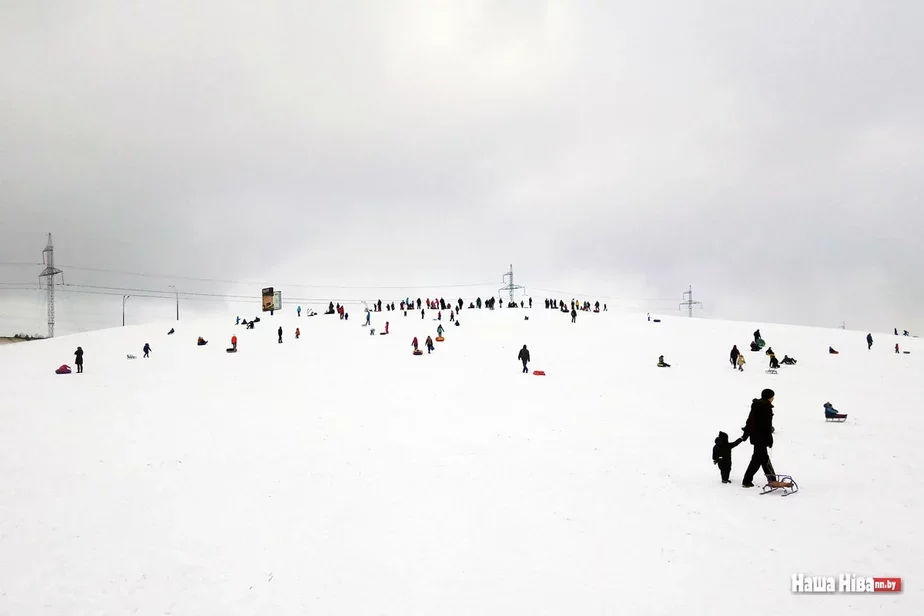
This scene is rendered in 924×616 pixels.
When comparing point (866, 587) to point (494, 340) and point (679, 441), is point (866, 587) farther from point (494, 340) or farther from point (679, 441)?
point (494, 340)

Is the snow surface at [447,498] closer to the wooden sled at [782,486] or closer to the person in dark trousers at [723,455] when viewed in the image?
the wooden sled at [782,486]

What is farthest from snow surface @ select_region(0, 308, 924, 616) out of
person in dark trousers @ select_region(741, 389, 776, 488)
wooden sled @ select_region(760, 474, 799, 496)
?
person in dark trousers @ select_region(741, 389, 776, 488)

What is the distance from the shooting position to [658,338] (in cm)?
4700

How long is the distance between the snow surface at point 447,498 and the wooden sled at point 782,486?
0.98ft

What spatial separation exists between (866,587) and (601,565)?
3.67 metres

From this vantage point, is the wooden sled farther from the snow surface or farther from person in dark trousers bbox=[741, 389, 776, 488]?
the snow surface

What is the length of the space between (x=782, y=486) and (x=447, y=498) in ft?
23.8

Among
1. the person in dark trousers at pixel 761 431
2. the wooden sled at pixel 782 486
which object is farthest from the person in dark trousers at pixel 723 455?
the wooden sled at pixel 782 486

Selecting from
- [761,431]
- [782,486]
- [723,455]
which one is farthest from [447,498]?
[782,486]

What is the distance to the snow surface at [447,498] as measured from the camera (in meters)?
8.09

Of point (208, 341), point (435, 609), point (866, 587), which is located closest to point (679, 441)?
point (866, 587)

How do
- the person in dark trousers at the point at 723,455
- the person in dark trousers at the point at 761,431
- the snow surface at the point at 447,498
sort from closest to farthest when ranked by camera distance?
1. the snow surface at the point at 447,498
2. the person in dark trousers at the point at 761,431
3. the person in dark trousers at the point at 723,455

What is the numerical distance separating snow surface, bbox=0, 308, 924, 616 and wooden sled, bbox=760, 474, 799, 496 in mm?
298

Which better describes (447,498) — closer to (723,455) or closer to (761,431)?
(723,455)
